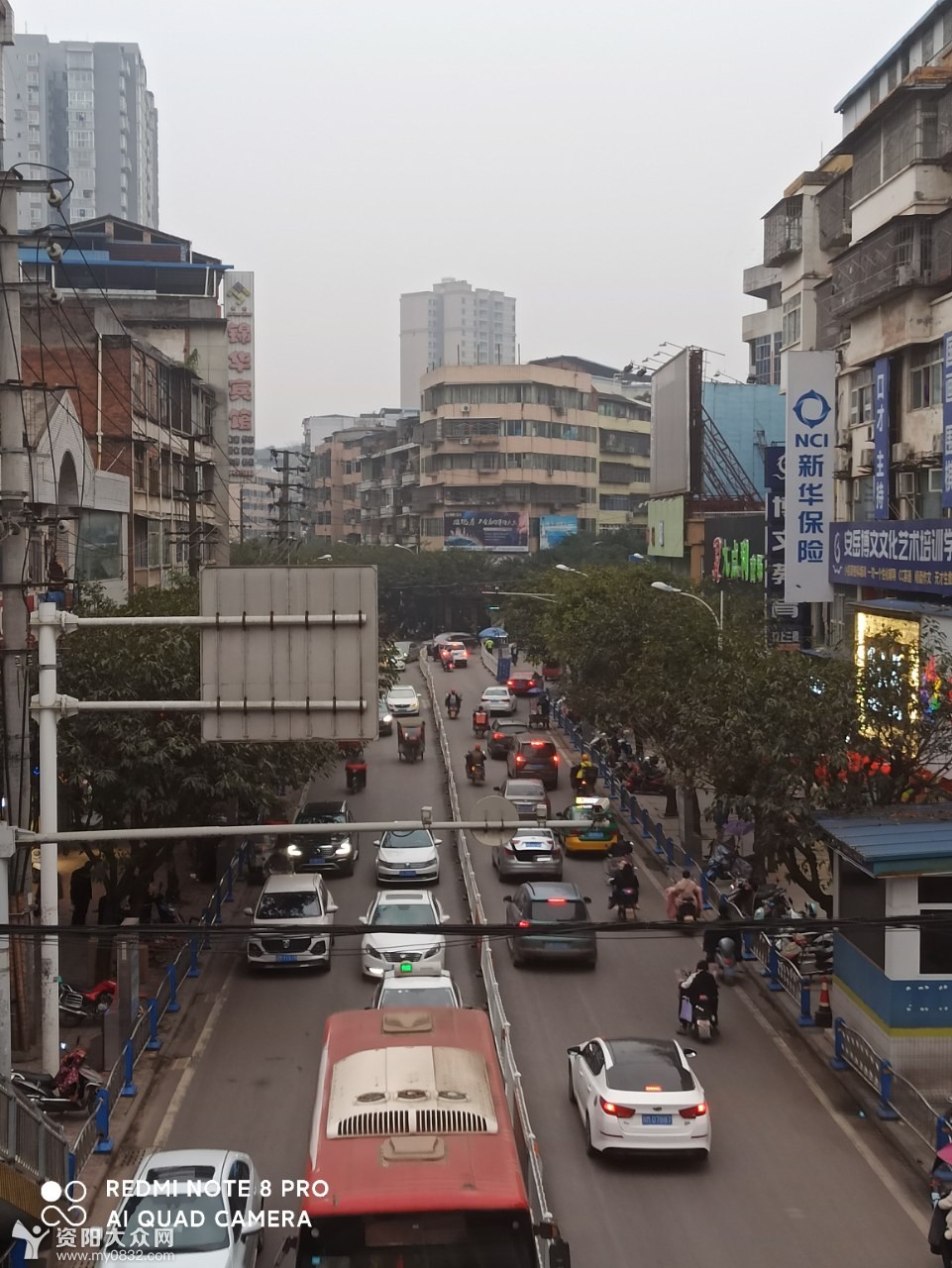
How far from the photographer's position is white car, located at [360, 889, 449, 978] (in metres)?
22.2

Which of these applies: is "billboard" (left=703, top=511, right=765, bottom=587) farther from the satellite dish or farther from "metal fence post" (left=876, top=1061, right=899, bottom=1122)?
the satellite dish

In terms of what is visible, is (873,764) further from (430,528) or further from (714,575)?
(430,528)

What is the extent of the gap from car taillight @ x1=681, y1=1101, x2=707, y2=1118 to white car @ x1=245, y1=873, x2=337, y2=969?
29.4 ft

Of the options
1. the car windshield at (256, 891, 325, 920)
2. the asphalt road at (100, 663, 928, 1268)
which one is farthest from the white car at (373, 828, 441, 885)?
the car windshield at (256, 891, 325, 920)

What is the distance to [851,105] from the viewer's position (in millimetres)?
44875

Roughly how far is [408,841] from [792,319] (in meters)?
25.4

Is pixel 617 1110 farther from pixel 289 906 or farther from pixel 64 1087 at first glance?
pixel 289 906

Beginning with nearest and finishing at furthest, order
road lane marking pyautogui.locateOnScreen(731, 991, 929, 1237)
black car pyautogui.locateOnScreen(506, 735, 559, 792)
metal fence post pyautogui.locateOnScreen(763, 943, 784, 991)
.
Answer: road lane marking pyautogui.locateOnScreen(731, 991, 929, 1237) → metal fence post pyautogui.locateOnScreen(763, 943, 784, 991) → black car pyautogui.locateOnScreen(506, 735, 559, 792)

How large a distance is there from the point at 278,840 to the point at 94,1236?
2124 centimetres

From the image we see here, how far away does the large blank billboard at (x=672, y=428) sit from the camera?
7719 centimetres

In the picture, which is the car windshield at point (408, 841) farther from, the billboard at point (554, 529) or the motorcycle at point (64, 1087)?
the billboard at point (554, 529)

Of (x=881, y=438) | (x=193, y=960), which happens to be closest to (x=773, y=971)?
(x=193, y=960)

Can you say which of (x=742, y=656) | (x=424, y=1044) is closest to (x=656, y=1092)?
(x=424, y=1044)

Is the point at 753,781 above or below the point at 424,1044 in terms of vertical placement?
above
